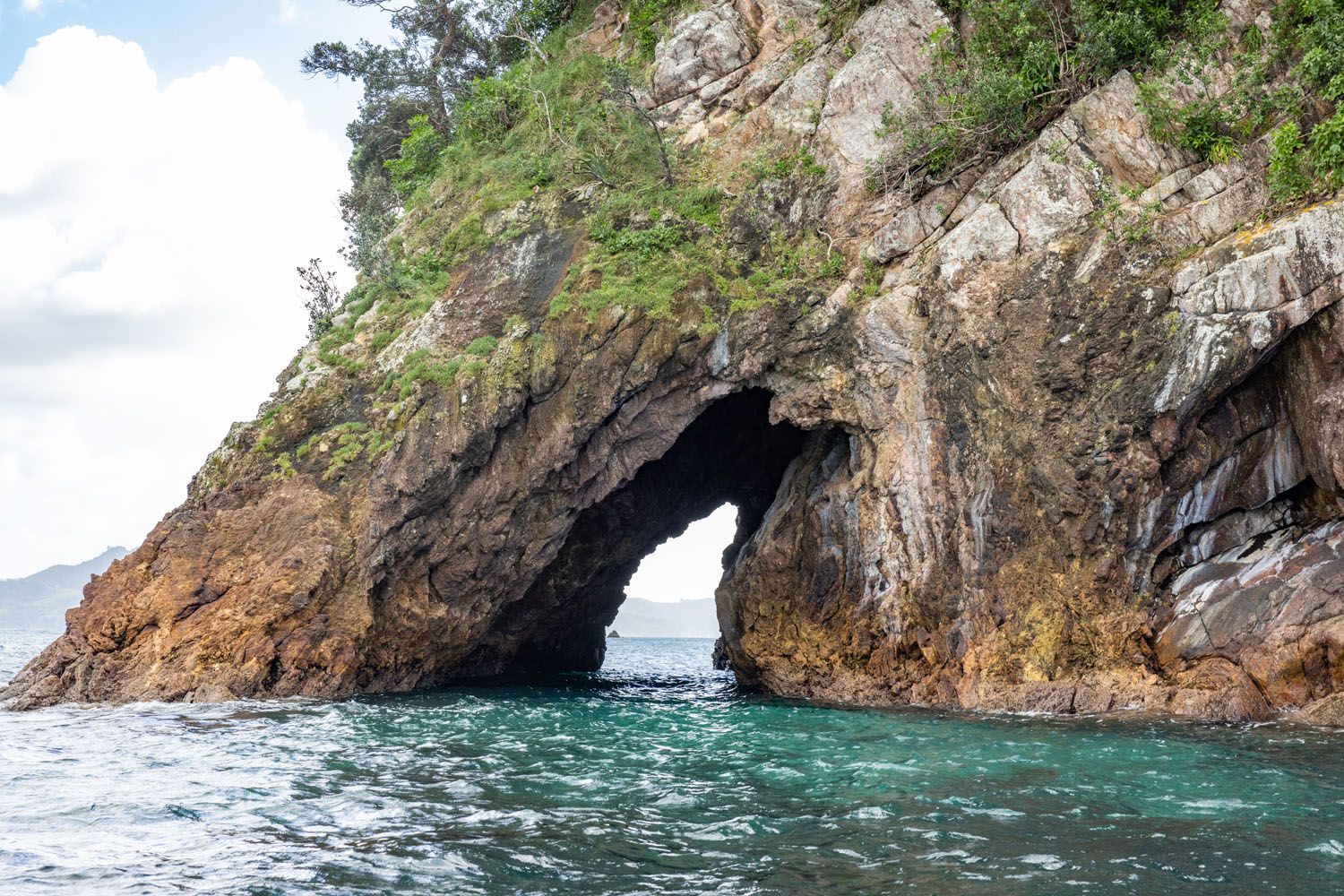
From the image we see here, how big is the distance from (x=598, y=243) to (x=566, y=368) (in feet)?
12.3

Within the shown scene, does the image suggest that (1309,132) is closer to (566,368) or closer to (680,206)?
(680,206)

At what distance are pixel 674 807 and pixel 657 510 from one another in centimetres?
1799

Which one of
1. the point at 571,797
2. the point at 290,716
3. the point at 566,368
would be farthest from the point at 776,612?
the point at 571,797

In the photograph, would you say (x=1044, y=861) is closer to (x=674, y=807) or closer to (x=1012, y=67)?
(x=674, y=807)

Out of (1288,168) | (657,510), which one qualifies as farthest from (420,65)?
(1288,168)

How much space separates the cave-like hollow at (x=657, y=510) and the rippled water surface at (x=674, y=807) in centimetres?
1082

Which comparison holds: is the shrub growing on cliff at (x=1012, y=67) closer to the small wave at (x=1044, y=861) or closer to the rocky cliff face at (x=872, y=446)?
the rocky cliff face at (x=872, y=446)

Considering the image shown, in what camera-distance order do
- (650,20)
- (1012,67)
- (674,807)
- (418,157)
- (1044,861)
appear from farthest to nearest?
(418,157) → (650,20) → (1012,67) → (674,807) → (1044,861)

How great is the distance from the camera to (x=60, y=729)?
1587 centimetres

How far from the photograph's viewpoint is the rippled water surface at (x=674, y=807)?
7.66m

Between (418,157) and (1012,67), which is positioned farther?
(418,157)

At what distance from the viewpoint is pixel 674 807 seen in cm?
1011

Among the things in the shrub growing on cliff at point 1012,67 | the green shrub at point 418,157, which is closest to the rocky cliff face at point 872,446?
the shrub growing on cliff at point 1012,67

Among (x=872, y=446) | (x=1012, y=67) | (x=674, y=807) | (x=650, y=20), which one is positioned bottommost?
(x=674, y=807)
